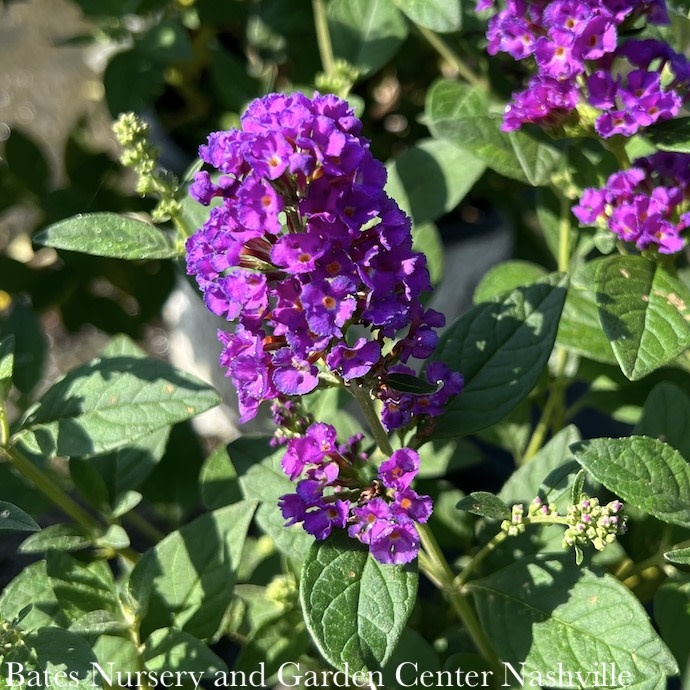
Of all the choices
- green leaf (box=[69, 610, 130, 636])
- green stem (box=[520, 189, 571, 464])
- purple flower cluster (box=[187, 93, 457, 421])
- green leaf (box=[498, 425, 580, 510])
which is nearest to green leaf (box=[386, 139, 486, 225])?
green stem (box=[520, 189, 571, 464])

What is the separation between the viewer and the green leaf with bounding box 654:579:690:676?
1169 mm

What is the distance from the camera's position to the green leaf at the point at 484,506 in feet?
3.19

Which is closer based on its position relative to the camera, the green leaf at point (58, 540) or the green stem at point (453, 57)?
the green leaf at point (58, 540)

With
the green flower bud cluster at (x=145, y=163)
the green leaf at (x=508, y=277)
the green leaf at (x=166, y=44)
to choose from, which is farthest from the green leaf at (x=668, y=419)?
the green leaf at (x=166, y=44)

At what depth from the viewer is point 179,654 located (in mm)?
1136

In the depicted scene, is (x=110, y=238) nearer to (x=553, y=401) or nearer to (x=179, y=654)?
(x=179, y=654)

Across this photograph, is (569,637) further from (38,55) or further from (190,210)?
(38,55)

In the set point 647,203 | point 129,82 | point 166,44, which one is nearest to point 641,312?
point 647,203

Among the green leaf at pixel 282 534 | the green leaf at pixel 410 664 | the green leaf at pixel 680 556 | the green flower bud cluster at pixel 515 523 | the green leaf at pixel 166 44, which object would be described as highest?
the green leaf at pixel 166 44

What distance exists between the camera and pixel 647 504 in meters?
1.01

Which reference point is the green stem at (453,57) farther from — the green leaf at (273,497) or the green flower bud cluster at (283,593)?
the green flower bud cluster at (283,593)

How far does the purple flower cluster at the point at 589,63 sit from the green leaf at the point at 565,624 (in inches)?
22.8

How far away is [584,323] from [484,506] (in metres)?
0.44

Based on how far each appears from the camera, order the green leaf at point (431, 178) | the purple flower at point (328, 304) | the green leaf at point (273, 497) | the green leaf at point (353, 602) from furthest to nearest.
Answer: the green leaf at point (431, 178) → the green leaf at point (273, 497) → the green leaf at point (353, 602) → the purple flower at point (328, 304)
